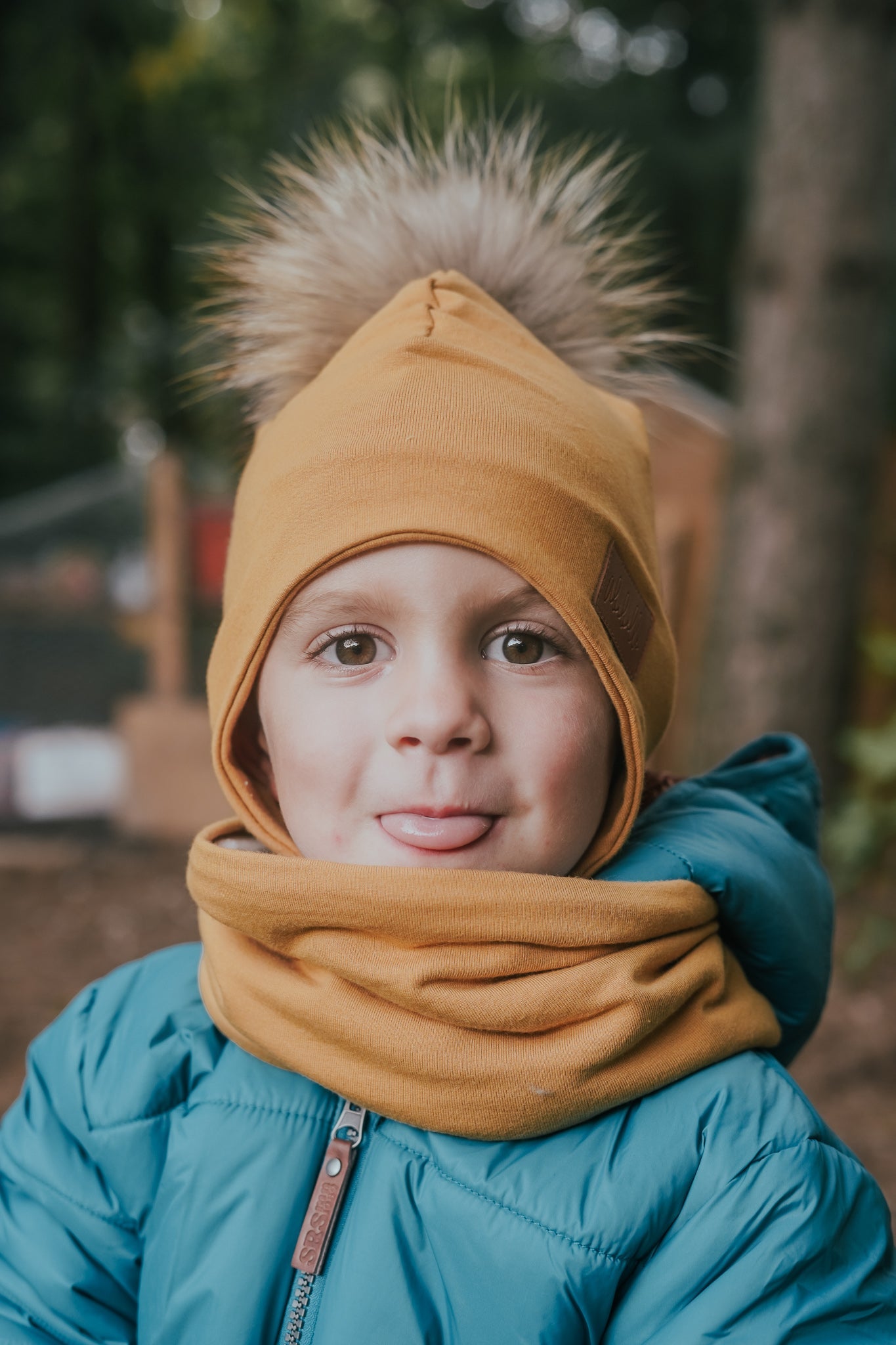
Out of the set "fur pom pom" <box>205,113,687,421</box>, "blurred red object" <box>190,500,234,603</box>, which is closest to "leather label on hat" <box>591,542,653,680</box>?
"fur pom pom" <box>205,113,687,421</box>

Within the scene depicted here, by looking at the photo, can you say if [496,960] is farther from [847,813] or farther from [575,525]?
[847,813]

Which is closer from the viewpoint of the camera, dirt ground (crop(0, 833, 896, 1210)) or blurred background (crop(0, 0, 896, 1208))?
dirt ground (crop(0, 833, 896, 1210))

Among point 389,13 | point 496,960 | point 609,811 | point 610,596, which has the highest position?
point 389,13

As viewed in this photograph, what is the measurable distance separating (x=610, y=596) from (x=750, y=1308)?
820mm

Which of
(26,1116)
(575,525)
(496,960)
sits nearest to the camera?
(496,960)

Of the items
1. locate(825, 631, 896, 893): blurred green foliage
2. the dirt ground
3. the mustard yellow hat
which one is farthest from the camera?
locate(825, 631, 896, 893): blurred green foliage

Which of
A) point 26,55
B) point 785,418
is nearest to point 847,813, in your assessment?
point 785,418

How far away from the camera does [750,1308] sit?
1.19 m

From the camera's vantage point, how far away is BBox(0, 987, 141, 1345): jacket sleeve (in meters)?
1.44

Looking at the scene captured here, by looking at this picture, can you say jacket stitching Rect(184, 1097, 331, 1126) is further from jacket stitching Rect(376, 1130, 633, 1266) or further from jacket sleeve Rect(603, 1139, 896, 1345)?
jacket sleeve Rect(603, 1139, 896, 1345)

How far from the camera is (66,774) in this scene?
217 inches

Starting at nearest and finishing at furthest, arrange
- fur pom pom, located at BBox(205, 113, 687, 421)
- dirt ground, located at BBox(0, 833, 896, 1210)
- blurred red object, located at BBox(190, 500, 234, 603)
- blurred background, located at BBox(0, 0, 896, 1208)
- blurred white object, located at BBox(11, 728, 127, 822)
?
1. fur pom pom, located at BBox(205, 113, 687, 421)
2. dirt ground, located at BBox(0, 833, 896, 1210)
3. blurred background, located at BBox(0, 0, 896, 1208)
4. blurred white object, located at BBox(11, 728, 127, 822)
5. blurred red object, located at BBox(190, 500, 234, 603)

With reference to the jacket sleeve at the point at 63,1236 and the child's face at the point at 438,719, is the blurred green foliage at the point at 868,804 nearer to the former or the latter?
the child's face at the point at 438,719

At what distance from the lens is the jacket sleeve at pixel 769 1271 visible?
119 cm
